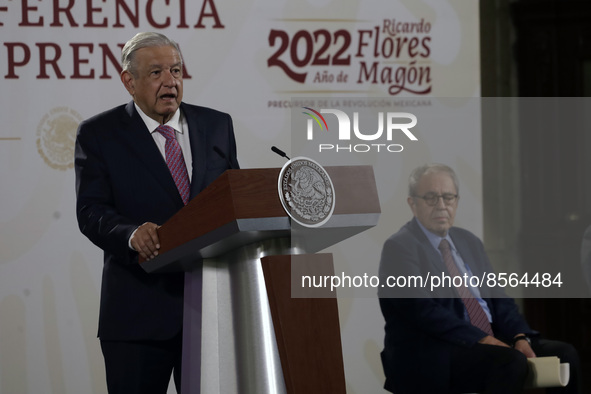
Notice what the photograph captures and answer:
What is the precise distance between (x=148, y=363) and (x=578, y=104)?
444 cm

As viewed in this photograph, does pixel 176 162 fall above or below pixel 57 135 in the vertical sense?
Result: below

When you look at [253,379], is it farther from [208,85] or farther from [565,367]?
[208,85]

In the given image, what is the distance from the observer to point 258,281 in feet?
5.55

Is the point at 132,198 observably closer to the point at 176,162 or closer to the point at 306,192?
the point at 176,162

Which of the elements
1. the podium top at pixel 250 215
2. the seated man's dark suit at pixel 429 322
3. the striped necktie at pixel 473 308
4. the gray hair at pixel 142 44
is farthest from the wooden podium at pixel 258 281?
the striped necktie at pixel 473 308

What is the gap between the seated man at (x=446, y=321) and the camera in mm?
2859

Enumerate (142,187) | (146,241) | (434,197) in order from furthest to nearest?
(434,197) < (142,187) < (146,241)

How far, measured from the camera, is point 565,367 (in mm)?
2807

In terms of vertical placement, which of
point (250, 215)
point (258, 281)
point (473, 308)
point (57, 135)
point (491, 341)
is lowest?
point (491, 341)

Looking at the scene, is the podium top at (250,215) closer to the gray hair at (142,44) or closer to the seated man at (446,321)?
the gray hair at (142,44)

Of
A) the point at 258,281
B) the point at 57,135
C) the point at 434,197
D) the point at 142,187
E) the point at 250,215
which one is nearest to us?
the point at 250,215

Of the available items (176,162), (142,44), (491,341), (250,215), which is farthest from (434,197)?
(250,215)

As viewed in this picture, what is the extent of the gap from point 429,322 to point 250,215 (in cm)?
151

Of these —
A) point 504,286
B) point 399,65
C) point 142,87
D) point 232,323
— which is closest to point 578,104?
point 399,65
